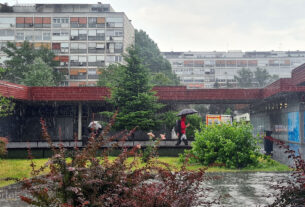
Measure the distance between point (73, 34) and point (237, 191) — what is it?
7132 cm

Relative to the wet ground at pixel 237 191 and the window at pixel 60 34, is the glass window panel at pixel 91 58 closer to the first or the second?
the window at pixel 60 34

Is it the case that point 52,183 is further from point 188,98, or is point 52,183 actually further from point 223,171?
point 188,98

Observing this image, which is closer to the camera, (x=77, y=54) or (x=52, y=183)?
(x=52, y=183)

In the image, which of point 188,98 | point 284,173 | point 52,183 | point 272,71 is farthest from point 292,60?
point 52,183

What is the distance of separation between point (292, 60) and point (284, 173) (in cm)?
12337

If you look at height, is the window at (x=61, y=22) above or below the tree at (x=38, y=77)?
above

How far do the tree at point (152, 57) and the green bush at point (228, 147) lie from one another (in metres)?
64.2

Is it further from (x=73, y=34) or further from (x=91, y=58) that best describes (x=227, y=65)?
(x=73, y=34)

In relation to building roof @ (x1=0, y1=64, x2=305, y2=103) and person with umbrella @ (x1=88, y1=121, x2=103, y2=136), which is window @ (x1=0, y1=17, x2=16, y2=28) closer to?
building roof @ (x1=0, y1=64, x2=305, y2=103)

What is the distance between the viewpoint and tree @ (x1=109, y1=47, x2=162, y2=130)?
25.6 metres

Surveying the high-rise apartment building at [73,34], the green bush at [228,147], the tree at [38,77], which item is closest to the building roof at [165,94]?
the green bush at [228,147]

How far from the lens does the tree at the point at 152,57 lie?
269ft

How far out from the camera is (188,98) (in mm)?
31641

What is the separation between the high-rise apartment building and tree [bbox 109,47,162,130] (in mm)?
49132
